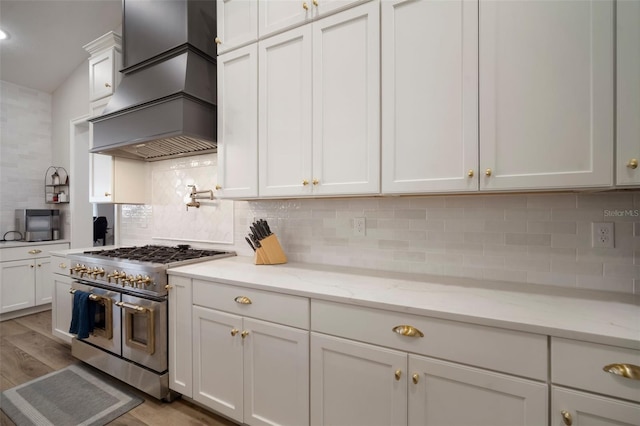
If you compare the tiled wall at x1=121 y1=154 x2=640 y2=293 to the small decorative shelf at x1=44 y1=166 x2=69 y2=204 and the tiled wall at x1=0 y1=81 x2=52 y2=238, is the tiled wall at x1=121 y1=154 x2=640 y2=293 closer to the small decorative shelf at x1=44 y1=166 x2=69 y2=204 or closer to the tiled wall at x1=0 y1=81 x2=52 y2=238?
the small decorative shelf at x1=44 y1=166 x2=69 y2=204

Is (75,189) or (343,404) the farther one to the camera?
(75,189)

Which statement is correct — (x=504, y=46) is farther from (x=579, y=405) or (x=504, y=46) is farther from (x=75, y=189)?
(x=75, y=189)

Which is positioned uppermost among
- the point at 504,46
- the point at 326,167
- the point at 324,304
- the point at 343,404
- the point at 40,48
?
the point at 40,48

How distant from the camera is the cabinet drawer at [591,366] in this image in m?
0.85

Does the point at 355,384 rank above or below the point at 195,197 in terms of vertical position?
below

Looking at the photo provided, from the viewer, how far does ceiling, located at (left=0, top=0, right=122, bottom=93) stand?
2975 mm

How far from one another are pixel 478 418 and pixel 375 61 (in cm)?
162

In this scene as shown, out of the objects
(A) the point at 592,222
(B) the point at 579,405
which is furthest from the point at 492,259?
(B) the point at 579,405

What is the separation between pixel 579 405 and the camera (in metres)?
0.91

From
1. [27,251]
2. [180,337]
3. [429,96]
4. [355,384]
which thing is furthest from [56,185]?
[429,96]

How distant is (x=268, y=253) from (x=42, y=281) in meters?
3.59

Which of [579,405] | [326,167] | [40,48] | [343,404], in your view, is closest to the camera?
[579,405]

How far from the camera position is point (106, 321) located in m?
2.08

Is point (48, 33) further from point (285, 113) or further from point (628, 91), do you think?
point (628, 91)
